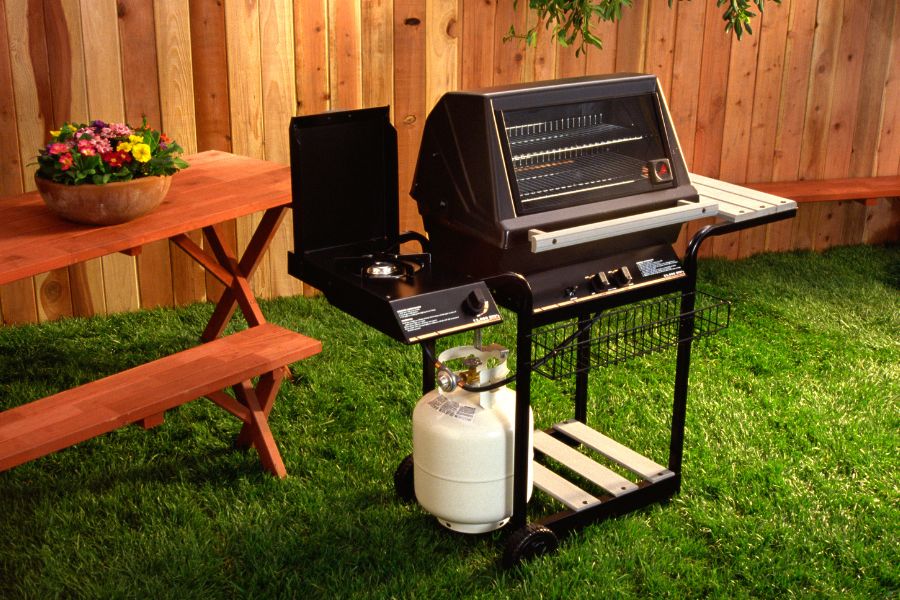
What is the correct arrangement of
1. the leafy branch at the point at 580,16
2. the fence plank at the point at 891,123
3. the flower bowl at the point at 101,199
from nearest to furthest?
the flower bowl at the point at 101,199
the leafy branch at the point at 580,16
the fence plank at the point at 891,123

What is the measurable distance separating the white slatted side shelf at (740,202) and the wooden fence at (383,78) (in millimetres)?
2151

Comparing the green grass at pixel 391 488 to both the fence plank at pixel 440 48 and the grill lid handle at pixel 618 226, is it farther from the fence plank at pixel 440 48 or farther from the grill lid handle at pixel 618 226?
the fence plank at pixel 440 48

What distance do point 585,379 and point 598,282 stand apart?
932 millimetres

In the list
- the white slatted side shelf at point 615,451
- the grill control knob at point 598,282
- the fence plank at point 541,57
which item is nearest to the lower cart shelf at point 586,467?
the white slatted side shelf at point 615,451

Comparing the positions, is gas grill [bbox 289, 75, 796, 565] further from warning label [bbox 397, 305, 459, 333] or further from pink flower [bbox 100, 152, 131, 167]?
pink flower [bbox 100, 152, 131, 167]

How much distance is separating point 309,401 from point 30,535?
1.26m

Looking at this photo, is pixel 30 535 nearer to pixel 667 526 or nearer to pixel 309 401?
pixel 309 401

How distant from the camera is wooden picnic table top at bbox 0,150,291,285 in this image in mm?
3266

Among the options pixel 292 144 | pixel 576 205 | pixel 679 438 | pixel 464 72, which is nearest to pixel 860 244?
pixel 464 72

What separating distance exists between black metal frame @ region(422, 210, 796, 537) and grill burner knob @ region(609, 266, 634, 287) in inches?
1.5

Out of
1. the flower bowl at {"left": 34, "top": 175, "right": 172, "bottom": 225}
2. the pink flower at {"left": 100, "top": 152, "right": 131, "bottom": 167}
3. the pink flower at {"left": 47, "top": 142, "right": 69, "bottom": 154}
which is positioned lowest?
the flower bowl at {"left": 34, "top": 175, "right": 172, "bottom": 225}

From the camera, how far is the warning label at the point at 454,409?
3158mm

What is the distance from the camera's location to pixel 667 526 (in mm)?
3461

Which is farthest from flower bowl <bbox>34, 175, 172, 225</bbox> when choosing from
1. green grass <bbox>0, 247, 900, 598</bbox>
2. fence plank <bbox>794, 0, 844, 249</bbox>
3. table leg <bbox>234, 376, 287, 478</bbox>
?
fence plank <bbox>794, 0, 844, 249</bbox>
